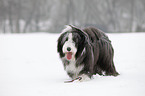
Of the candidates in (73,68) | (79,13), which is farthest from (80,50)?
(79,13)

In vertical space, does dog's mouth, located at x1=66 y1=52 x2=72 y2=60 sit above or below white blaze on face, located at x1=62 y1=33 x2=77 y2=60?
below

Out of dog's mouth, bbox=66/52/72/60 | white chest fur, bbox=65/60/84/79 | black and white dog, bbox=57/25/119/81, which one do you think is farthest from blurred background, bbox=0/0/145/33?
dog's mouth, bbox=66/52/72/60

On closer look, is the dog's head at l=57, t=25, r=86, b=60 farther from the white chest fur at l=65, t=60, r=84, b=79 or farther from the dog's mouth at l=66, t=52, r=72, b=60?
the white chest fur at l=65, t=60, r=84, b=79

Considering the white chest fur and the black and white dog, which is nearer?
the black and white dog

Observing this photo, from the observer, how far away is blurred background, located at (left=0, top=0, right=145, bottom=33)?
1056 inches

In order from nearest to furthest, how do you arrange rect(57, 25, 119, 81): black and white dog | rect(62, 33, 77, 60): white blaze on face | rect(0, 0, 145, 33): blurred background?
rect(62, 33, 77, 60): white blaze on face < rect(57, 25, 119, 81): black and white dog < rect(0, 0, 145, 33): blurred background

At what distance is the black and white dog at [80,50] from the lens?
4.38 m

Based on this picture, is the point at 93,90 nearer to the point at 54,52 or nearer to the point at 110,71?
the point at 110,71

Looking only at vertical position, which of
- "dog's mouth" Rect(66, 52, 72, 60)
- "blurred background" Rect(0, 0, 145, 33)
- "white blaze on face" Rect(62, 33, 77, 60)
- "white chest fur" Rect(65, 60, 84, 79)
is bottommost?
"white chest fur" Rect(65, 60, 84, 79)

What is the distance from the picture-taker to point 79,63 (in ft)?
14.9

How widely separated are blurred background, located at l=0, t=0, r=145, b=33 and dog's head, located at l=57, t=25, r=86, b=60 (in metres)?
21.7

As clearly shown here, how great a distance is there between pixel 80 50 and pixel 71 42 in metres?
0.31

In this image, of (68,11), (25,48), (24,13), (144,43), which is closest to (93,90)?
(144,43)

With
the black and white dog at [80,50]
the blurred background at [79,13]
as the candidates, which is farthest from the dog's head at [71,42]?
the blurred background at [79,13]
